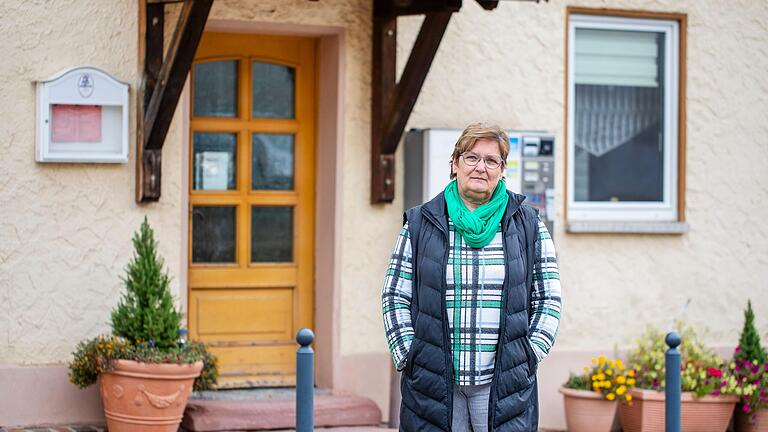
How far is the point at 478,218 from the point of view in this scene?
14.3 feet

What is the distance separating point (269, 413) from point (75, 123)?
2.12 metres

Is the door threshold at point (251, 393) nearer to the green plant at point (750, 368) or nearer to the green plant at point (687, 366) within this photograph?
the green plant at point (687, 366)

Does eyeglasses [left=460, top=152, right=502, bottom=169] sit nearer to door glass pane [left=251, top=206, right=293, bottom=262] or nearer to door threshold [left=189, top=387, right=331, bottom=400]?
door threshold [left=189, top=387, right=331, bottom=400]

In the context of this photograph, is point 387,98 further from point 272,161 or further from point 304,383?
point 304,383

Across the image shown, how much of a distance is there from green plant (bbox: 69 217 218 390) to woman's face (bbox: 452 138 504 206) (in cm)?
284

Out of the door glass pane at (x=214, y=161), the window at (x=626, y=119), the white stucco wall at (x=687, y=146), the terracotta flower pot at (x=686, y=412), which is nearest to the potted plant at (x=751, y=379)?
the terracotta flower pot at (x=686, y=412)

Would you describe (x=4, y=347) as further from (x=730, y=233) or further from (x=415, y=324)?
(x=730, y=233)

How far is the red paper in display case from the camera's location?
714 cm

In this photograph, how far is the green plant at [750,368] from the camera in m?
7.93

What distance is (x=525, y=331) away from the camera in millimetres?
4355

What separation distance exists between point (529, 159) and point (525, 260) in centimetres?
358

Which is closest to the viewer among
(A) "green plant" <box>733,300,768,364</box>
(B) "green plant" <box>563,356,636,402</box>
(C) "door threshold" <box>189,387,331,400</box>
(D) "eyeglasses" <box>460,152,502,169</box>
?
(D) "eyeglasses" <box>460,152,502,169</box>

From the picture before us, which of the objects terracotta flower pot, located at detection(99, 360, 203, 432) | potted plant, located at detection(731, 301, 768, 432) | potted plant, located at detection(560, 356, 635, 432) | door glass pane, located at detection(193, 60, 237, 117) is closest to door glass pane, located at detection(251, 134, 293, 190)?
door glass pane, located at detection(193, 60, 237, 117)

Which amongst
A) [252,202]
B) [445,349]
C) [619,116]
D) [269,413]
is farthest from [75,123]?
[619,116]
